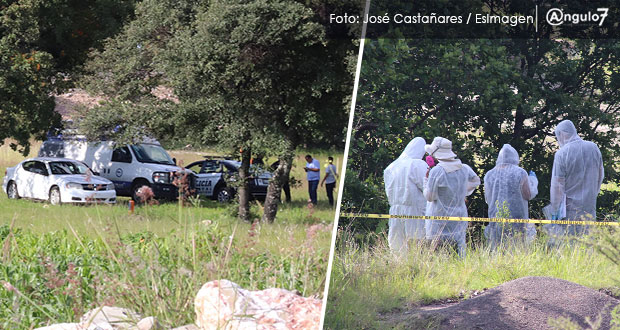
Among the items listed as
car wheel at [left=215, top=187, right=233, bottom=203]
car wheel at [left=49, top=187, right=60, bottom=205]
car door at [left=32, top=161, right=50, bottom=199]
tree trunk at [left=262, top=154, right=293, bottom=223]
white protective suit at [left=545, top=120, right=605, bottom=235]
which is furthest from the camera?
car wheel at [left=215, top=187, right=233, bottom=203]

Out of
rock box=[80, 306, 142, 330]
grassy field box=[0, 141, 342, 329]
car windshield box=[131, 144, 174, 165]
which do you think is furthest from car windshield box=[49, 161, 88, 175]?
rock box=[80, 306, 142, 330]

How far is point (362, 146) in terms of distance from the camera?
3.65 metres

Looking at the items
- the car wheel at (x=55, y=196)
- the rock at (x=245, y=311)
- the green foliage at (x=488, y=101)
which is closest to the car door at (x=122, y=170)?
the car wheel at (x=55, y=196)

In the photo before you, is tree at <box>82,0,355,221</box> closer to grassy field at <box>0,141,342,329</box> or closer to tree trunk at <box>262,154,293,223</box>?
tree trunk at <box>262,154,293,223</box>

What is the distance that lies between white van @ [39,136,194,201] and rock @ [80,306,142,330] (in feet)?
50.1

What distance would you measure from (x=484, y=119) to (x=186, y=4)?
12802mm

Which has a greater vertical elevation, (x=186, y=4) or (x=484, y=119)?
(x=186, y=4)

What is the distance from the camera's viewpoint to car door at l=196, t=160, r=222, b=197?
1995cm

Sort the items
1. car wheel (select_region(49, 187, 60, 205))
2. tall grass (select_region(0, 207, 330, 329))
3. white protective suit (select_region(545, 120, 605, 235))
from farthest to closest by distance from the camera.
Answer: car wheel (select_region(49, 187, 60, 205)), tall grass (select_region(0, 207, 330, 329)), white protective suit (select_region(545, 120, 605, 235))

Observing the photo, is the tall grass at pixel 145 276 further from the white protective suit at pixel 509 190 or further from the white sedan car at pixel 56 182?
the white sedan car at pixel 56 182

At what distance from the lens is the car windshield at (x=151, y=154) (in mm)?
20953

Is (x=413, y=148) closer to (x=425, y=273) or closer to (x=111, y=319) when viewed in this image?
(x=425, y=273)

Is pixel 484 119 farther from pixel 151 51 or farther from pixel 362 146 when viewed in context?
pixel 151 51

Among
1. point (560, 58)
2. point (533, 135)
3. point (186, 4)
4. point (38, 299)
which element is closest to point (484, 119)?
Result: point (533, 135)
